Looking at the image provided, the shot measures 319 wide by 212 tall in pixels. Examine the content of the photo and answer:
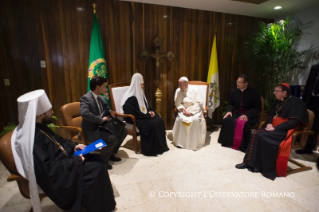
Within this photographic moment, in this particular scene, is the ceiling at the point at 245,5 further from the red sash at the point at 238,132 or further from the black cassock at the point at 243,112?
the red sash at the point at 238,132

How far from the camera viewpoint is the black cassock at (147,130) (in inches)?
116

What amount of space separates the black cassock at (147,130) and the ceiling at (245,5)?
6.41 feet

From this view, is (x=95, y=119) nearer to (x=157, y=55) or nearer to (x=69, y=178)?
(x=69, y=178)

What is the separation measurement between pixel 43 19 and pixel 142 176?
289cm

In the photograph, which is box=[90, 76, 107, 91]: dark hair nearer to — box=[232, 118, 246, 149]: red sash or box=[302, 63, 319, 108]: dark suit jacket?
box=[232, 118, 246, 149]: red sash

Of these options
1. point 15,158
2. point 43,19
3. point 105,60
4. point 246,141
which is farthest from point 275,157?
point 43,19

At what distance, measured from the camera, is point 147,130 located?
9.73 ft

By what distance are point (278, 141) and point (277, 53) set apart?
83.3 inches

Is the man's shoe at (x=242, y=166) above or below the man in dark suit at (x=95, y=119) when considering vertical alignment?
below

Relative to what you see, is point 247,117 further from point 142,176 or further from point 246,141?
point 142,176

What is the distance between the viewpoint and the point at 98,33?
10.7ft

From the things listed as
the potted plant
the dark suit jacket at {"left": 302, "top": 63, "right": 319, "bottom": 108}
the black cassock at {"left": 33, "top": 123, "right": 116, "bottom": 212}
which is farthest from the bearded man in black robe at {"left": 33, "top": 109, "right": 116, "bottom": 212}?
the potted plant

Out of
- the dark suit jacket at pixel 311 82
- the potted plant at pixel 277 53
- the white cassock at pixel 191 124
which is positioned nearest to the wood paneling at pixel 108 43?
the potted plant at pixel 277 53

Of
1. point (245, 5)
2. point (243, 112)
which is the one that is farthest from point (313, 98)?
point (245, 5)
